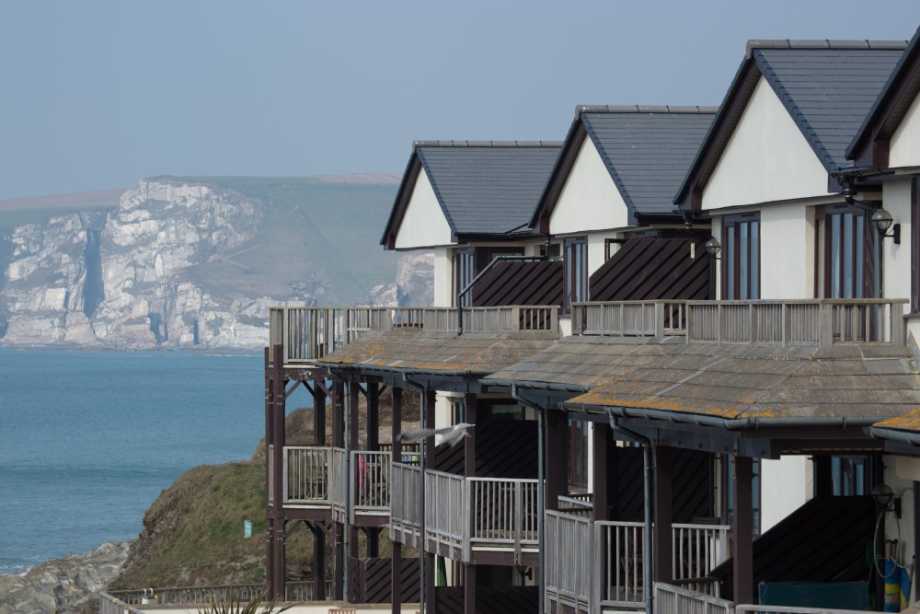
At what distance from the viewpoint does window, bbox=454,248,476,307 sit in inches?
1606

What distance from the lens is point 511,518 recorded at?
2994cm

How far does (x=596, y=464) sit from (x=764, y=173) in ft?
14.8

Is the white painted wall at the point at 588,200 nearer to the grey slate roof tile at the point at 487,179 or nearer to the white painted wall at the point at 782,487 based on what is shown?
the grey slate roof tile at the point at 487,179

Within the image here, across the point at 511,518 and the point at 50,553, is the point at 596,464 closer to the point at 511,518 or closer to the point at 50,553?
the point at 511,518

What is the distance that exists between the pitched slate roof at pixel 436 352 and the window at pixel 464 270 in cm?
340

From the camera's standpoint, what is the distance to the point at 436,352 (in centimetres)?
3247

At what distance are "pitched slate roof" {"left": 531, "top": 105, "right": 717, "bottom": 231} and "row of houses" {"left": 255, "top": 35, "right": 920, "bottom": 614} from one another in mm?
49

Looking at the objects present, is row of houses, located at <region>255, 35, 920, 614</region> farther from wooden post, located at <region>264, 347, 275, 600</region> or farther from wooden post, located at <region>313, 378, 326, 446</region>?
wooden post, located at <region>313, 378, 326, 446</region>

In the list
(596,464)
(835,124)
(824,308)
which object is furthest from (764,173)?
(824,308)

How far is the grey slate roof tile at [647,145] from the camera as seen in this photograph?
31.6 meters

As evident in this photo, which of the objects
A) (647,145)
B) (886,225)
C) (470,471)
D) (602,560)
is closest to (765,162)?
(886,225)

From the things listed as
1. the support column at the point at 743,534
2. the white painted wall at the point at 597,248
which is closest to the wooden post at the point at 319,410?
the white painted wall at the point at 597,248


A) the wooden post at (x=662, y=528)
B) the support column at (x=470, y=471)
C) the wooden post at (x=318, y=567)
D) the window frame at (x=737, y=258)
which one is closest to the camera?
the wooden post at (x=662, y=528)

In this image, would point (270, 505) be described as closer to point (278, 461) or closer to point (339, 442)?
point (278, 461)
